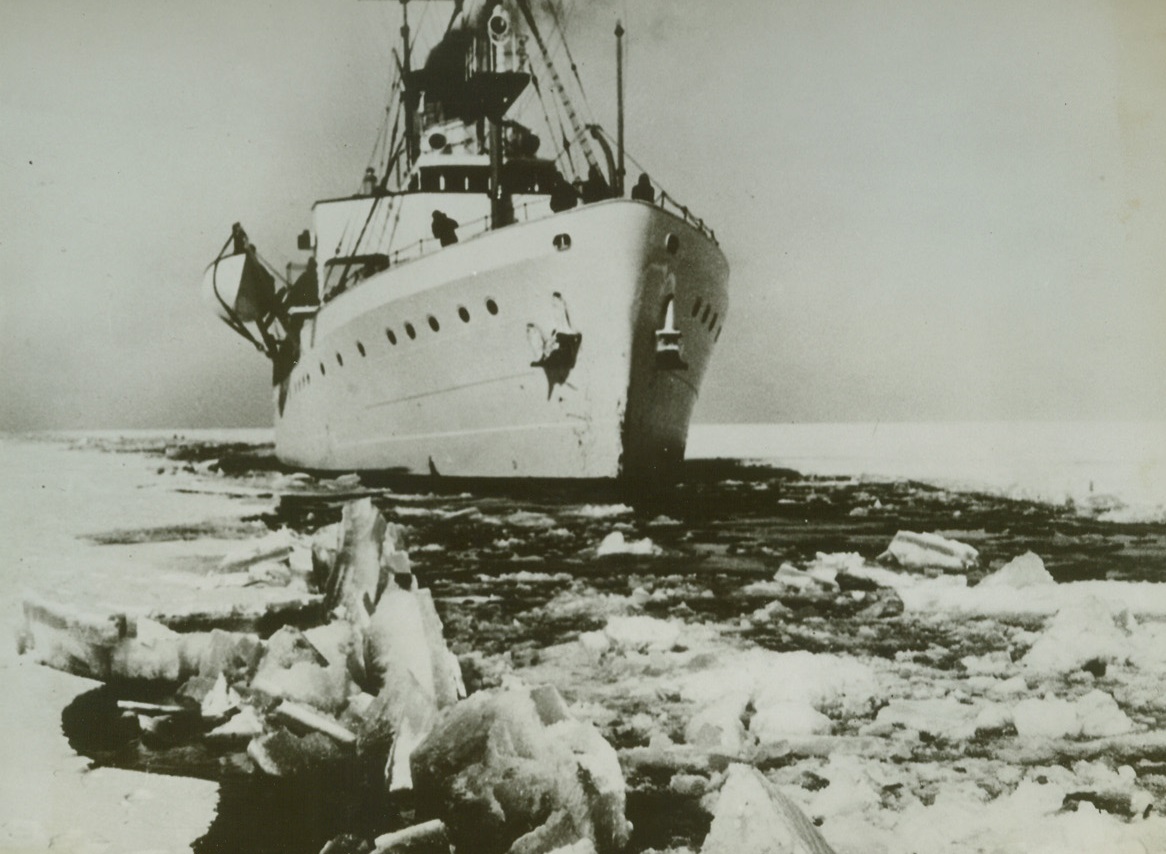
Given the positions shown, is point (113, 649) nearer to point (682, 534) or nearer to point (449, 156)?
point (682, 534)

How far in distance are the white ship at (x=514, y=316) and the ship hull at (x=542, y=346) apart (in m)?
0.02

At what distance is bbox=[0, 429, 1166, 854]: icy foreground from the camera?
9.77ft

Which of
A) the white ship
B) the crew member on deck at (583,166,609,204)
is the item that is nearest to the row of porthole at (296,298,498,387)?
the white ship

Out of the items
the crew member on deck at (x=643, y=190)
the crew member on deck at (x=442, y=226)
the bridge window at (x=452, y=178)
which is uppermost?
the bridge window at (x=452, y=178)

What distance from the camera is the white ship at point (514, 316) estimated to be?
437 inches

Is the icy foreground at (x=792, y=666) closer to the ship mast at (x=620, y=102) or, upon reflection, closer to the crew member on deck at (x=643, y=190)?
the ship mast at (x=620, y=102)

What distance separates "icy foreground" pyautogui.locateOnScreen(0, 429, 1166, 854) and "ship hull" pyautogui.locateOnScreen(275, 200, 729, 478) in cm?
339

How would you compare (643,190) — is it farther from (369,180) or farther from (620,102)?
(369,180)

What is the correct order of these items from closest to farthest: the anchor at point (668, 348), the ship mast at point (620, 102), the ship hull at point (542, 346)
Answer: the ship mast at point (620, 102)
the ship hull at point (542, 346)
the anchor at point (668, 348)

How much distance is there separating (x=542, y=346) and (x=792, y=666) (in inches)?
297

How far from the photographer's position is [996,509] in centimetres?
937

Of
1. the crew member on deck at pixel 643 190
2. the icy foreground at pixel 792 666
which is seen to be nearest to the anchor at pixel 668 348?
the crew member on deck at pixel 643 190

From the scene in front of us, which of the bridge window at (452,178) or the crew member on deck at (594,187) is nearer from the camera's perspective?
the crew member on deck at (594,187)

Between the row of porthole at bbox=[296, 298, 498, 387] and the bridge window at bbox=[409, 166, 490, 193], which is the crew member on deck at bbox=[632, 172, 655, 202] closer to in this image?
the row of porthole at bbox=[296, 298, 498, 387]
